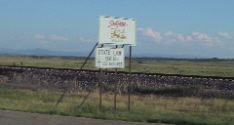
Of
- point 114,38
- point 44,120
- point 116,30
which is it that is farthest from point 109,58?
point 44,120

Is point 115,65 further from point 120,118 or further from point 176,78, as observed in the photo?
point 176,78

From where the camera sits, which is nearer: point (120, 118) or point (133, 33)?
point (120, 118)

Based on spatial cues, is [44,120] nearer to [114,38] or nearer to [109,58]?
[109,58]

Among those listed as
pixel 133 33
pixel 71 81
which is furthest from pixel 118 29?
pixel 71 81

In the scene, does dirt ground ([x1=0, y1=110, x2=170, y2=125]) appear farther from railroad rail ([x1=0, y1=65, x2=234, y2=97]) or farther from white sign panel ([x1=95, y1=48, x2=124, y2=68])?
railroad rail ([x1=0, y1=65, x2=234, y2=97])

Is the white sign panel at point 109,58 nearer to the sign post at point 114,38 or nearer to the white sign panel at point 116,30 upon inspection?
the sign post at point 114,38

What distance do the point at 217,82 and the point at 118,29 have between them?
20.4 metres

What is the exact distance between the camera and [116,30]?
18.2m

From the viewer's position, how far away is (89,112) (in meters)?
17.7

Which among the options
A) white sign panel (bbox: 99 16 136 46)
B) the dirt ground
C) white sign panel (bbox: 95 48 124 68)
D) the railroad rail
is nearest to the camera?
the dirt ground

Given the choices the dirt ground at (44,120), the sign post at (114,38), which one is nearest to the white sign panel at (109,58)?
the sign post at (114,38)

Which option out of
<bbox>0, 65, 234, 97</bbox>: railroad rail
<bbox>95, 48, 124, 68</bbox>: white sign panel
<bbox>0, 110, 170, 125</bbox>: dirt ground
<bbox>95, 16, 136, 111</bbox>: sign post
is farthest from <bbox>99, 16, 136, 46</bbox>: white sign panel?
<bbox>0, 65, 234, 97</bbox>: railroad rail

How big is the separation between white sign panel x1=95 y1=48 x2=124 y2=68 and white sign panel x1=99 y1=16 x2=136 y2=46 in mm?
397

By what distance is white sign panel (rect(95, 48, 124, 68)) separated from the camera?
18.4m
